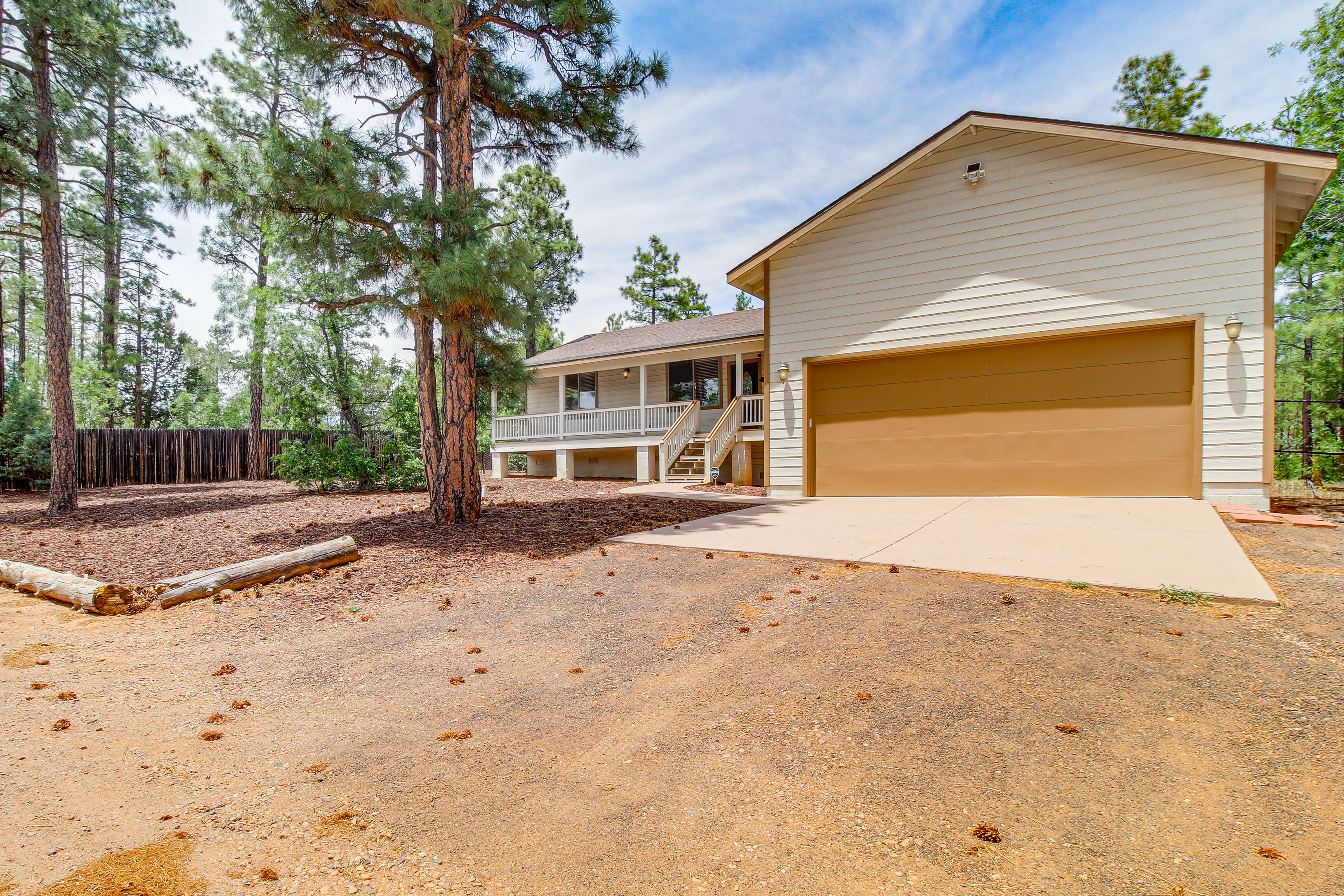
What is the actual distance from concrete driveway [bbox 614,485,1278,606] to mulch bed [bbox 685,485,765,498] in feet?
7.50

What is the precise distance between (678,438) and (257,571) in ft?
33.8

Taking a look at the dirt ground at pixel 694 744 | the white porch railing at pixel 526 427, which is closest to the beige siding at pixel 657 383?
the white porch railing at pixel 526 427

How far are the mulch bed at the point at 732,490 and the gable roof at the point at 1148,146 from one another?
153 inches

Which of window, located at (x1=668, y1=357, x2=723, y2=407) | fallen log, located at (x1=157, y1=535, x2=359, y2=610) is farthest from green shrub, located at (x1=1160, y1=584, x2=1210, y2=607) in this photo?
window, located at (x1=668, y1=357, x2=723, y2=407)

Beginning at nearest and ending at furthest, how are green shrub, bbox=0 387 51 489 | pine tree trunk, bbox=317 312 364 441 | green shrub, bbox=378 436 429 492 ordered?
green shrub, bbox=378 436 429 492 < green shrub, bbox=0 387 51 489 < pine tree trunk, bbox=317 312 364 441

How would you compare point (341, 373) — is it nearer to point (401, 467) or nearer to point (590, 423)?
point (401, 467)

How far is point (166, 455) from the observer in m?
Answer: 16.1

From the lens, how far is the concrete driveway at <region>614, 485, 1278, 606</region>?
4078 mm

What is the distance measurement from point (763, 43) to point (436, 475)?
896 centimetres

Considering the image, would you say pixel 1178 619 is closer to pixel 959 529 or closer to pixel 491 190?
pixel 959 529

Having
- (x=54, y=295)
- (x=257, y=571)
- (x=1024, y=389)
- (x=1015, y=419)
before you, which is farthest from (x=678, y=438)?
(x=54, y=295)

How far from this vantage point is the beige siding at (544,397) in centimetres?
1875

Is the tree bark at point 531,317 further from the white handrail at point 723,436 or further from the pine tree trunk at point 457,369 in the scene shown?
the white handrail at point 723,436

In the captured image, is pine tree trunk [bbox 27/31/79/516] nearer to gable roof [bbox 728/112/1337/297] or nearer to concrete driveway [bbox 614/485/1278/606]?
concrete driveway [bbox 614/485/1278/606]
